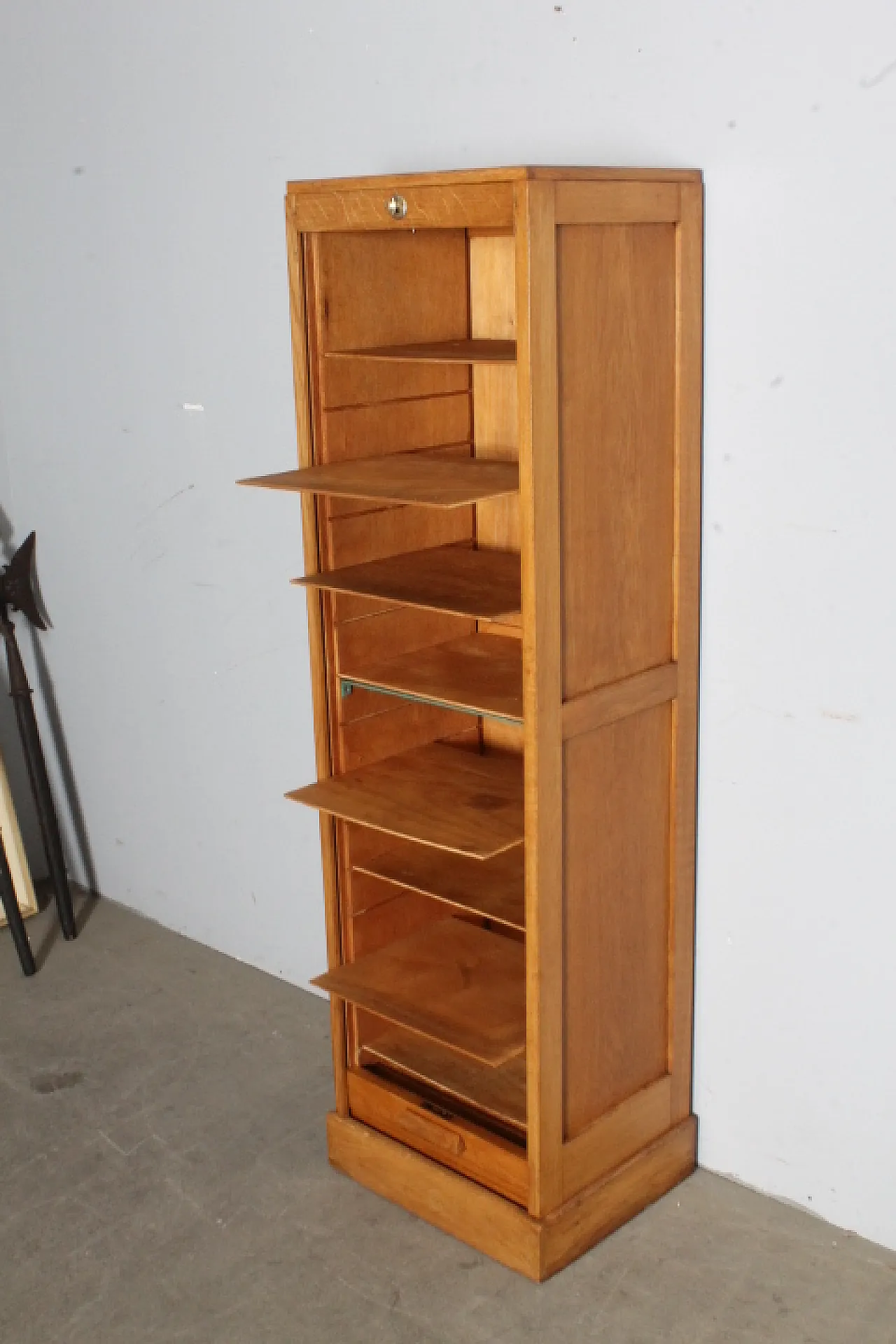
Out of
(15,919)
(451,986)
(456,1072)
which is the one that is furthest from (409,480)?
(15,919)

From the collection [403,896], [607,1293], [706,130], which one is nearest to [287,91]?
[706,130]

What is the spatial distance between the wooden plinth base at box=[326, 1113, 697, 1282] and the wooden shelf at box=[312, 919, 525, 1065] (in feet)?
0.81

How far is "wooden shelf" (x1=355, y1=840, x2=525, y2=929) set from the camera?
2.62 m

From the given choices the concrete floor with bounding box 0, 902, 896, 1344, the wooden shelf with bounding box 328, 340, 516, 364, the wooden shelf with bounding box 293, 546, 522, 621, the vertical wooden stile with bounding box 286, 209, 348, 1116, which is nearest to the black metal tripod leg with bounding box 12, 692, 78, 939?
the concrete floor with bounding box 0, 902, 896, 1344

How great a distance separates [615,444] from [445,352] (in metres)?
0.34

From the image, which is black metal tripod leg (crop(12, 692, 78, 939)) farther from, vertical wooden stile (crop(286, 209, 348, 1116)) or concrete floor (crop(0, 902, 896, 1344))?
vertical wooden stile (crop(286, 209, 348, 1116))

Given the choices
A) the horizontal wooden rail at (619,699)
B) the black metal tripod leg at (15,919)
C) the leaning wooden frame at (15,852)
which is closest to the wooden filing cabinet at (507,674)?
the horizontal wooden rail at (619,699)

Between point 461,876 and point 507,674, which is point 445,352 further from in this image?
point 461,876

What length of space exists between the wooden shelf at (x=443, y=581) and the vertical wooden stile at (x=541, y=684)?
0.12 m

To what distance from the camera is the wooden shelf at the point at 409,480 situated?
2291mm

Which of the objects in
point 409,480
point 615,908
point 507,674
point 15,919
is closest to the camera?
point 409,480

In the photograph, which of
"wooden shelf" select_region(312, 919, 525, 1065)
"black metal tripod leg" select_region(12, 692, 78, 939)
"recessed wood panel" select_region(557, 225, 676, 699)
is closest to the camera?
Answer: "recessed wood panel" select_region(557, 225, 676, 699)

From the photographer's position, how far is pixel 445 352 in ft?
8.10

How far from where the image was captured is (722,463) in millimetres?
2518
